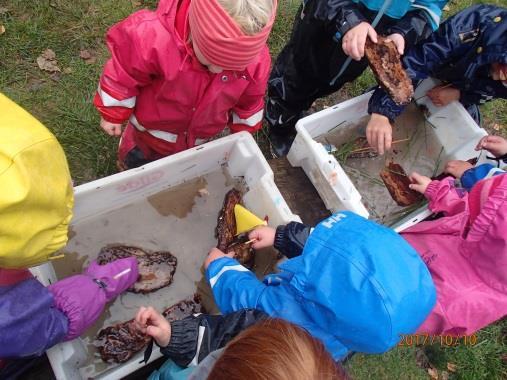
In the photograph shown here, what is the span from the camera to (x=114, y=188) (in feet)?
Result: 6.64

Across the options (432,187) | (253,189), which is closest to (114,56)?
(253,189)

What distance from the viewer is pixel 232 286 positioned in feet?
5.82

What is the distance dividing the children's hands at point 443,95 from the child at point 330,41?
0.52 metres

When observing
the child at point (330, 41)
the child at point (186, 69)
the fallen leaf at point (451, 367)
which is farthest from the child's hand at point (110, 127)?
the fallen leaf at point (451, 367)

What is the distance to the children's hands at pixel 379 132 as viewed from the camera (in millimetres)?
2297

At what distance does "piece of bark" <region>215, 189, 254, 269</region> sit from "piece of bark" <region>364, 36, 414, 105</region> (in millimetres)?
955

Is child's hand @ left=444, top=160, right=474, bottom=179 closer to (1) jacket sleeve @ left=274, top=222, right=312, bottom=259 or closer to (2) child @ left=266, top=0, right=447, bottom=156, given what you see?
(2) child @ left=266, top=0, right=447, bottom=156

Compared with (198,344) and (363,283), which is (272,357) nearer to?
(363,283)

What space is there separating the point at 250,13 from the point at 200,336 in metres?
1.20

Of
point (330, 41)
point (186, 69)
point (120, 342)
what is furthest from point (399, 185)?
point (120, 342)

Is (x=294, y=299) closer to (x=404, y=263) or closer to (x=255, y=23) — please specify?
(x=404, y=263)

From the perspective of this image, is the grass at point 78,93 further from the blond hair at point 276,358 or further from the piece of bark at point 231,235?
the blond hair at point 276,358

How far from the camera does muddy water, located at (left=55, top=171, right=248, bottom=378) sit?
2.10 m

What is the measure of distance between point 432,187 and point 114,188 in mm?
1684
